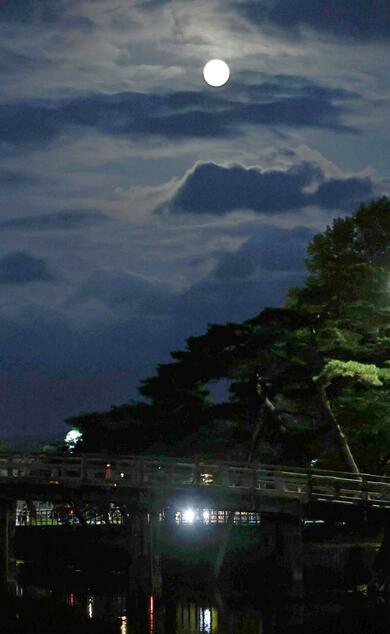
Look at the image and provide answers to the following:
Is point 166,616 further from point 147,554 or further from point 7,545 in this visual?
point 7,545

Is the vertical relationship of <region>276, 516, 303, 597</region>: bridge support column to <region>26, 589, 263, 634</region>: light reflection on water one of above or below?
above

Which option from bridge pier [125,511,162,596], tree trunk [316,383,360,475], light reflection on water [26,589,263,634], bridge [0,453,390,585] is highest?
tree trunk [316,383,360,475]

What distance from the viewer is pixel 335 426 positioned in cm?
5584

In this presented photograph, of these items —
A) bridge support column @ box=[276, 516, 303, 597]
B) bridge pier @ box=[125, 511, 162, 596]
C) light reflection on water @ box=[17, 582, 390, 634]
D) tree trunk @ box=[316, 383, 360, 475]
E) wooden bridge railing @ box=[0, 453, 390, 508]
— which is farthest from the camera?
tree trunk @ box=[316, 383, 360, 475]

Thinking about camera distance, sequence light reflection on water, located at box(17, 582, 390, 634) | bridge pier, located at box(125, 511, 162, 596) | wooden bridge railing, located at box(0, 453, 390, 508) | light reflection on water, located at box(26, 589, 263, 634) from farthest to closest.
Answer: bridge pier, located at box(125, 511, 162, 596), wooden bridge railing, located at box(0, 453, 390, 508), light reflection on water, located at box(26, 589, 263, 634), light reflection on water, located at box(17, 582, 390, 634)

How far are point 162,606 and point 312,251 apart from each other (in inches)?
1306

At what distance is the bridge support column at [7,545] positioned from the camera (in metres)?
55.4

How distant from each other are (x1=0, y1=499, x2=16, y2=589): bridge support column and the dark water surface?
27.1 inches

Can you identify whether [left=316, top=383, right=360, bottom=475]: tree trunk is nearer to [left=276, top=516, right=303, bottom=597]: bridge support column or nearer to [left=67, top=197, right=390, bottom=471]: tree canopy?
[left=67, top=197, right=390, bottom=471]: tree canopy

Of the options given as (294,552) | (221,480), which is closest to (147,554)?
(221,480)

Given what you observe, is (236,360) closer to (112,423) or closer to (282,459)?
(282,459)

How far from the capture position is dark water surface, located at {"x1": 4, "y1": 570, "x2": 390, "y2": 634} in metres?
46.2

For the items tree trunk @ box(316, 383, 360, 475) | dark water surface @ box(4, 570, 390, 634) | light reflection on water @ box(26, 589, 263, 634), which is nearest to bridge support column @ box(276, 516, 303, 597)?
dark water surface @ box(4, 570, 390, 634)

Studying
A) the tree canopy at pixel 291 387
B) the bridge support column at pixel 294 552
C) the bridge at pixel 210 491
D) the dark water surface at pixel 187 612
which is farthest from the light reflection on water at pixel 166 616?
the tree canopy at pixel 291 387
